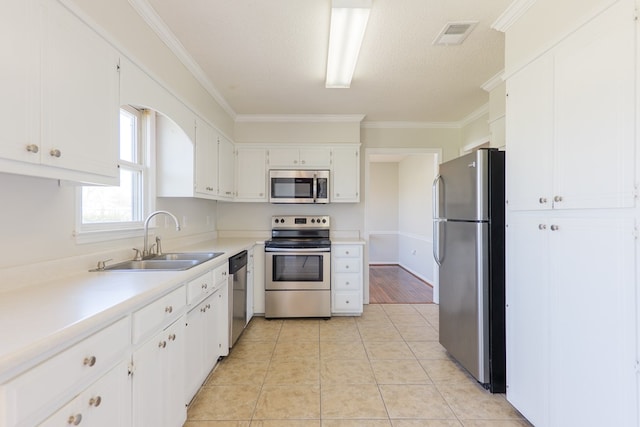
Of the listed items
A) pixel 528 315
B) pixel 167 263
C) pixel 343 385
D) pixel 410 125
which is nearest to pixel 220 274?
pixel 167 263

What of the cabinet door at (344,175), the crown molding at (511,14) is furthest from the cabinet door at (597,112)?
the cabinet door at (344,175)

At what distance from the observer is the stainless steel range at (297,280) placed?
3.52m

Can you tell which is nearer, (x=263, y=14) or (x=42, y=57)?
(x=42, y=57)

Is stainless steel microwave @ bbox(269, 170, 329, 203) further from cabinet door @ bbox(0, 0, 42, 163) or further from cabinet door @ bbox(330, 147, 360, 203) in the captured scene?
cabinet door @ bbox(0, 0, 42, 163)

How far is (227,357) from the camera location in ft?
8.58

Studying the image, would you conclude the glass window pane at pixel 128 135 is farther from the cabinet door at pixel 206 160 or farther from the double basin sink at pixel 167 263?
the double basin sink at pixel 167 263

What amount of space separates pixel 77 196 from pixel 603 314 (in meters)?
2.64

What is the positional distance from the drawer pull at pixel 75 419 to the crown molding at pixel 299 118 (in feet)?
11.4

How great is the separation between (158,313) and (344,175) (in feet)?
9.39

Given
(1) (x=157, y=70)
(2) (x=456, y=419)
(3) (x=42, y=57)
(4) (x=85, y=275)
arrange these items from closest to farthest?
(3) (x=42, y=57)
(4) (x=85, y=275)
(2) (x=456, y=419)
(1) (x=157, y=70)

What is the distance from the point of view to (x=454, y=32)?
83.8 inches

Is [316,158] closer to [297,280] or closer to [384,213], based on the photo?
[297,280]

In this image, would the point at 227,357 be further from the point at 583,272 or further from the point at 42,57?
the point at 583,272

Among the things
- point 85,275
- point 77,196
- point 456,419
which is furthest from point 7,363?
point 456,419
